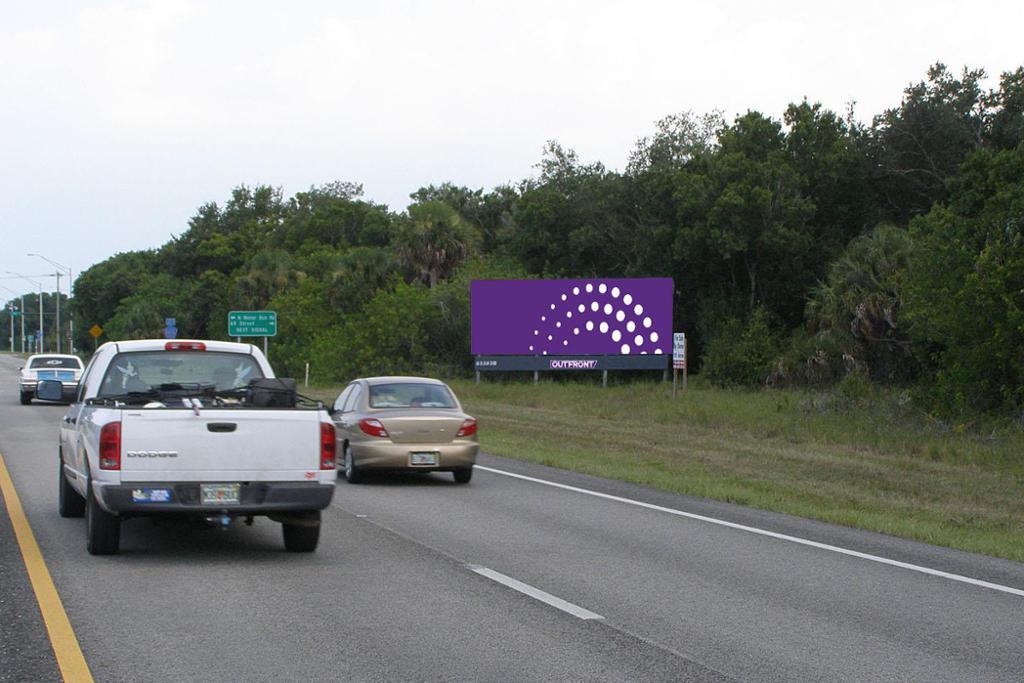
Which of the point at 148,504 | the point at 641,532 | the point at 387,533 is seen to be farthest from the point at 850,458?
the point at 148,504

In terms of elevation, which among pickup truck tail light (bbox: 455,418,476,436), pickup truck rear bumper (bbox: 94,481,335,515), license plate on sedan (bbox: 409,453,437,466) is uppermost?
pickup truck tail light (bbox: 455,418,476,436)

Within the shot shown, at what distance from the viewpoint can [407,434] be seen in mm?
18172

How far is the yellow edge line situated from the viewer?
725 cm

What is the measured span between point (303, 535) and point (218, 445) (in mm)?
1367

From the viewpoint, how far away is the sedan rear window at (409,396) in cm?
1880

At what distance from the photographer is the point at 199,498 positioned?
1079cm

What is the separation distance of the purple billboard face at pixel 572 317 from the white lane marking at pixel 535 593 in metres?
36.2

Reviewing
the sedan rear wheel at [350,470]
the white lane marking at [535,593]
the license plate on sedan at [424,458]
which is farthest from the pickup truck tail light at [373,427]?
the white lane marking at [535,593]

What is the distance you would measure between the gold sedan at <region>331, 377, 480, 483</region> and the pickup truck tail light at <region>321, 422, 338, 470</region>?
22.4 feet

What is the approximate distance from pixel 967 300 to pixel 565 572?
19433 mm

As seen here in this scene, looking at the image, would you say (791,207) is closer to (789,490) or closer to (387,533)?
(789,490)

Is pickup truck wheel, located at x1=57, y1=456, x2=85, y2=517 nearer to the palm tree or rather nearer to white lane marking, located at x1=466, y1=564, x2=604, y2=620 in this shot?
white lane marking, located at x1=466, y1=564, x2=604, y2=620

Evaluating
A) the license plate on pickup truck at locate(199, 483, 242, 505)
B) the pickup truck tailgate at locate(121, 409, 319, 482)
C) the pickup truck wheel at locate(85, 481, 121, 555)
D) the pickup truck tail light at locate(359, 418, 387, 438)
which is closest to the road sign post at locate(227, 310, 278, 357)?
the pickup truck tail light at locate(359, 418, 387, 438)

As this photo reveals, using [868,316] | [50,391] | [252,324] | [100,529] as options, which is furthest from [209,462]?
[252,324]
